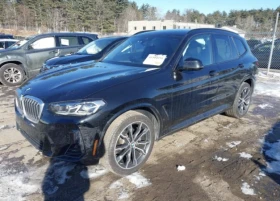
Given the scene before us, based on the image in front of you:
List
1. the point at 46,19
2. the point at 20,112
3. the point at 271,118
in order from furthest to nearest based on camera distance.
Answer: the point at 46,19 → the point at 271,118 → the point at 20,112

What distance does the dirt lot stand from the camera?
2.68 metres

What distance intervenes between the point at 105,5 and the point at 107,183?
6535 centimetres

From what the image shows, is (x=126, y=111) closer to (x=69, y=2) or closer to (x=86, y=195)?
(x=86, y=195)

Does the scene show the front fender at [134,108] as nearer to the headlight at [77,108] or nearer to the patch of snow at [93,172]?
the headlight at [77,108]

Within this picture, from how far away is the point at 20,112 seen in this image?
10.2 feet

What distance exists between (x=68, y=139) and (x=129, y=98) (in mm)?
806

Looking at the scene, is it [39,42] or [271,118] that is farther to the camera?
[39,42]

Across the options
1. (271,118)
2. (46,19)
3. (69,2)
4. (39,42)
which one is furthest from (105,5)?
(271,118)

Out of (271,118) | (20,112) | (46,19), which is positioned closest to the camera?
(20,112)

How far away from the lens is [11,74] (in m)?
7.94

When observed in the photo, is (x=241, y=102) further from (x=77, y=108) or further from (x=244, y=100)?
(x=77, y=108)

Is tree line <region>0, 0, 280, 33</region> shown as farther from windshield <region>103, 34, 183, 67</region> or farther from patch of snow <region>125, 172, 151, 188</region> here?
patch of snow <region>125, 172, 151, 188</region>

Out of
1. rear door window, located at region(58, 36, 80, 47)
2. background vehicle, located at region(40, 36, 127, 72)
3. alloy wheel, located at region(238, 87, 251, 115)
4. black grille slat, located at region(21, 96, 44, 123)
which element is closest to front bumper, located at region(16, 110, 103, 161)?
black grille slat, located at region(21, 96, 44, 123)

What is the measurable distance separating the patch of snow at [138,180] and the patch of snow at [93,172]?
1.11ft
